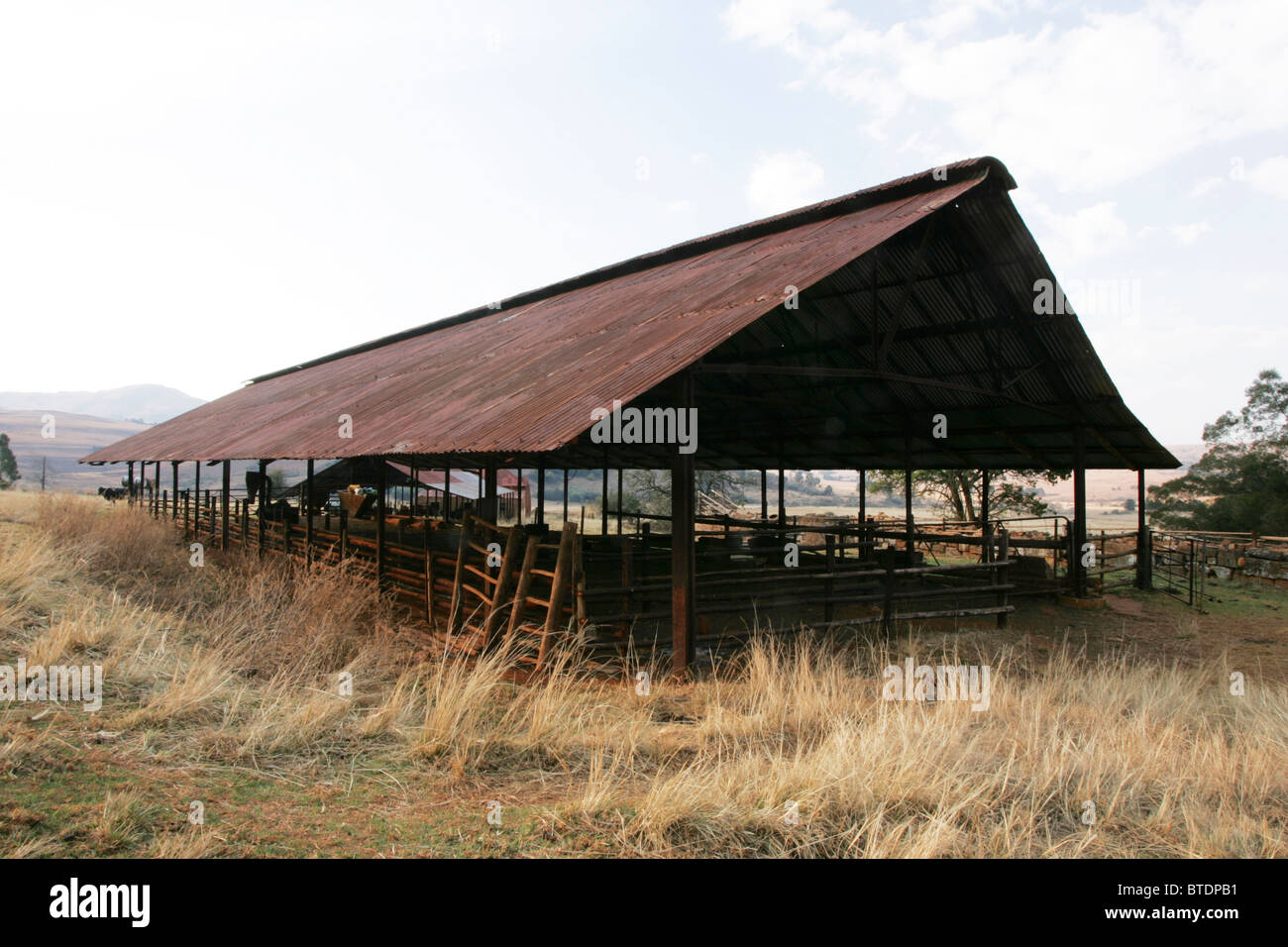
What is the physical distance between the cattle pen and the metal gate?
0.81 metres

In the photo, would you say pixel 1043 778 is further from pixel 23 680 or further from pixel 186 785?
pixel 23 680

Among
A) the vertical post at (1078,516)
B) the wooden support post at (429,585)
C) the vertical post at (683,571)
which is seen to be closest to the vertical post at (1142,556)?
the vertical post at (1078,516)

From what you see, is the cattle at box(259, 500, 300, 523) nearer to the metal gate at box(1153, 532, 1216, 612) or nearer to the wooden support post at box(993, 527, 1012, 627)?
the wooden support post at box(993, 527, 1012, 627)

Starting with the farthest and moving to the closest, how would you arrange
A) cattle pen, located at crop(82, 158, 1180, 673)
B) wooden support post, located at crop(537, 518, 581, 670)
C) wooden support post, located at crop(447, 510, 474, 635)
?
wooden support post, located at crop(447, 510, 474, 635) → cattle pen, located at crop(82, 158, 1180, 673) → wooden support post, located at crop(537, 518, 581, 670)

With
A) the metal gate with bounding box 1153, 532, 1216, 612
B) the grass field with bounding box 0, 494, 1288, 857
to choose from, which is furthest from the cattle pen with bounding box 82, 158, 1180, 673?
the grass field with bounding box 0, 494, 1288, 857

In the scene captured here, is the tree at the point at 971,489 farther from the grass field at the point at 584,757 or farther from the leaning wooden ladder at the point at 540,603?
the grass field at the point at 584,757

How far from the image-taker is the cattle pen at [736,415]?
8.41 metres

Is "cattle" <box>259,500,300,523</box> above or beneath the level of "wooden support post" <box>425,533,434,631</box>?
above

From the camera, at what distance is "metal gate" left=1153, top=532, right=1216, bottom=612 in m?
16.1

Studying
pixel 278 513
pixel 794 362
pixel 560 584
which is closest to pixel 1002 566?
pixel 794 362

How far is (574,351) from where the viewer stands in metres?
10.9

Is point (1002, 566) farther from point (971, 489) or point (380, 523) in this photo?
point (971, 489)
